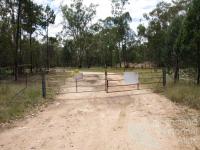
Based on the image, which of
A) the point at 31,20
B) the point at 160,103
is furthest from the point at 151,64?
the point at 160,103

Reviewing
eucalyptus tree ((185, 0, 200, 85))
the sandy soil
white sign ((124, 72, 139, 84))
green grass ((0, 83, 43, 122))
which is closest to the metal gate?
white sign ((124, 72, 139, 84))

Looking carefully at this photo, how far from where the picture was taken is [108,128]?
37.8 feet

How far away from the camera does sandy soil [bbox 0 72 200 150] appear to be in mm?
9516

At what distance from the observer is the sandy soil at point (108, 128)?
9.52m

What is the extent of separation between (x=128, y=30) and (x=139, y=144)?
233 ft

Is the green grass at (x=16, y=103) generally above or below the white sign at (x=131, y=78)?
below

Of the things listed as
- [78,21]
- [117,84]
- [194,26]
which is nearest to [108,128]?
Answer: [194,26]

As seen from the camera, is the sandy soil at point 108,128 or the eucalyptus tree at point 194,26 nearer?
the sandy soil at point 108,128

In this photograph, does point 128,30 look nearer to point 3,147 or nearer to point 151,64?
point 151,64

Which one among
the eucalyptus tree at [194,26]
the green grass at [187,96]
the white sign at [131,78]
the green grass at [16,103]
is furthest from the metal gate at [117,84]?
the green grass at [16,103]

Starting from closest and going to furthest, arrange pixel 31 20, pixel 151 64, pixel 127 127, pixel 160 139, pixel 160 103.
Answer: pixel 160 139 → pixel 127 127 → pixel 160 103 → pixel 31 20 → pixel 151 64

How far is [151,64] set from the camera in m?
86.1

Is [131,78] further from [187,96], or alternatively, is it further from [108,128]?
[108,128]

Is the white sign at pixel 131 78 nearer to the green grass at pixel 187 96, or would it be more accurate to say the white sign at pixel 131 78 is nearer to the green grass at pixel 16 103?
the green grass at pixel 187 96
